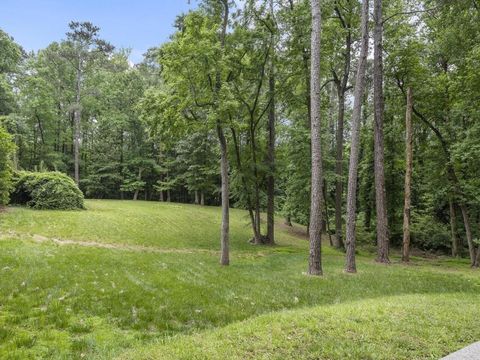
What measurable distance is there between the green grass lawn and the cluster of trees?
79.0 inches

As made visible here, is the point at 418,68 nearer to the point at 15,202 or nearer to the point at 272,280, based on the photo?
the point at 272,280

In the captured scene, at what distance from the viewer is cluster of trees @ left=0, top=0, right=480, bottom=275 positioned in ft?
36.9

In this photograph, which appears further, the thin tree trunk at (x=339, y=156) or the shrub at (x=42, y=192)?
the shrub at (x=42, y=192)

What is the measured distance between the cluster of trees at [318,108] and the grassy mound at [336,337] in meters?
4.98

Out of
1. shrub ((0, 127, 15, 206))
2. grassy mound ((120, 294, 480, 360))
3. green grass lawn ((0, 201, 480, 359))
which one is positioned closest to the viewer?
grassy mound ((120, 294, 480, 360))

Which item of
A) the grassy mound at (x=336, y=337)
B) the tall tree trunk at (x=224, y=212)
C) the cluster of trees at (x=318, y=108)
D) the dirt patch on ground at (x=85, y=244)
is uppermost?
the cluster of trees at (x=318, y=108)

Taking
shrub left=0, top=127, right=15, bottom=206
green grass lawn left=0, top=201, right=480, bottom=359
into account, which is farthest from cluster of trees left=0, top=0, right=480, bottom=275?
shrub left=0, top=127, right=15, bottom=206

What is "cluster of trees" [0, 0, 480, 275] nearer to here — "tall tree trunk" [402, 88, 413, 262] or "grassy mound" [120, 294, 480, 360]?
"tall tree trunk" [402, 88, 413, 262]

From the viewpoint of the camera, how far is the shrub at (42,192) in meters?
20.6

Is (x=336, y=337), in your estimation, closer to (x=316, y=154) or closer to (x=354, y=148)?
(x=316, y=154)

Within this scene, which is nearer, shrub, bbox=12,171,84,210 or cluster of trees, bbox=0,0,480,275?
cluster of trees, bbox=0,0,480,275

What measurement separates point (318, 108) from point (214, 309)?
6.44 metres

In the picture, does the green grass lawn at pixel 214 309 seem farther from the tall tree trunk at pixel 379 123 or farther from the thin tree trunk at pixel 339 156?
the thin tree trunk at pixel 339 156

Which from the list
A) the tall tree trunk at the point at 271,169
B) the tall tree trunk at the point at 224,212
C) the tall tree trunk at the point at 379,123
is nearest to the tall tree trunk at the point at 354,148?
the tall tree trunk at the point at 379,123
